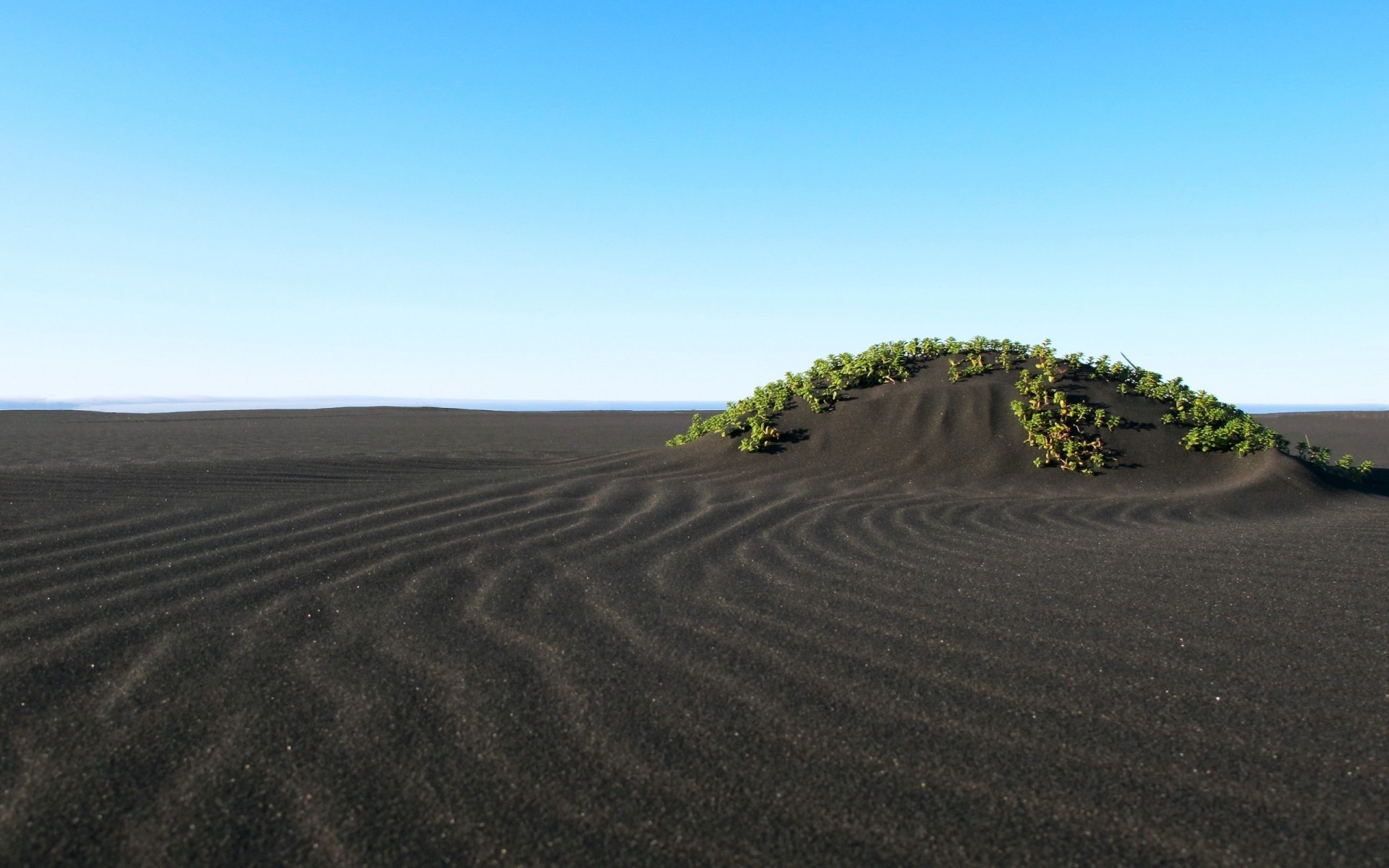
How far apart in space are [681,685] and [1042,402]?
7.73 meters

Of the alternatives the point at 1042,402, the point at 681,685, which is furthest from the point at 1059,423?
the point at 681,685

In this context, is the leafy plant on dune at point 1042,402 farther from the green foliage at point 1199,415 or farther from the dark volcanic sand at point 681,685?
the dark volcanic sand at point 681,685

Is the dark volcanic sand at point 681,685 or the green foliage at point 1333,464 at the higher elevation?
the green foliage at point 1333,464

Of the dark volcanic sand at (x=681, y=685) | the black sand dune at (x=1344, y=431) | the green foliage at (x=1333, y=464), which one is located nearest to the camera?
the dark volcanic sand at (x=681, y=685)

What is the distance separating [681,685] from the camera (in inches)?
118

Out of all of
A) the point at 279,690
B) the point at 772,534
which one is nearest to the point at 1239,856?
the point at 279,690

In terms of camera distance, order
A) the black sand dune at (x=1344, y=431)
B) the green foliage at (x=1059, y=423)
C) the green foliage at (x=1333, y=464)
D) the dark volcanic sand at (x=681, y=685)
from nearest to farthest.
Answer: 1. the dark volcanic sand at (x=681, y=685)
2. the green foliage at (x=1059, y=423)
3. the green foliage at (x=1333, y=464)
4. the black sand dune at (x=1344, y=431)

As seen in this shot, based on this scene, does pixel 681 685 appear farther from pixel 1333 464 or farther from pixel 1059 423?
pixel 1333 464

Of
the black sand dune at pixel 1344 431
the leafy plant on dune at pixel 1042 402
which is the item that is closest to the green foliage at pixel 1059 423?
the leafy plant on dune at pixel 1042 402

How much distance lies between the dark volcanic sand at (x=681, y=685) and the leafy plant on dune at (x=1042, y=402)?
2567 millimetres

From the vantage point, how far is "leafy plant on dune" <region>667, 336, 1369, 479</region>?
357 inches

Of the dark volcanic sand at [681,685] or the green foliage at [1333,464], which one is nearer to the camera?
the dark volcanic sand at [681,685]

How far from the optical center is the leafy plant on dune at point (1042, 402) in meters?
9.07

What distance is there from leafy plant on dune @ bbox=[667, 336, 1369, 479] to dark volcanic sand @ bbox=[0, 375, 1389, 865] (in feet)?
8.42
